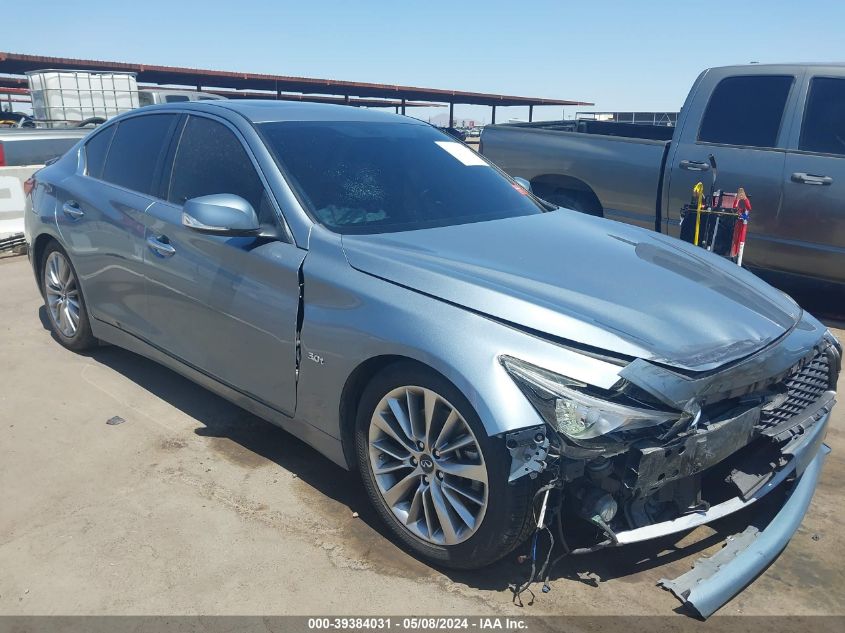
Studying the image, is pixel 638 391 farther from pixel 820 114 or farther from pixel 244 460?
pixel 820 114

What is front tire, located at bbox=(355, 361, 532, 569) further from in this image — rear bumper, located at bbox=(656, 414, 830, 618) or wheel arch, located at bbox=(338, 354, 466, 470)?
rear bumper, located at bbox=(656, 414, 830, 618)

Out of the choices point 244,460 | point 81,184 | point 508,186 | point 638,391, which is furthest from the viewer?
point 81,184

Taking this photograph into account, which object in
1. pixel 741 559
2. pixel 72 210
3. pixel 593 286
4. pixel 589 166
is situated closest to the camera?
pixel 741 559

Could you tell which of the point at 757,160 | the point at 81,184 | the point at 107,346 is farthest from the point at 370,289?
the point at 757,160

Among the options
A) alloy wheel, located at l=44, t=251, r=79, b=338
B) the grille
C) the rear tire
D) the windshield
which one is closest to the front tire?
the windshield

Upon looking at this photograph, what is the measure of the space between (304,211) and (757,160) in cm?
432

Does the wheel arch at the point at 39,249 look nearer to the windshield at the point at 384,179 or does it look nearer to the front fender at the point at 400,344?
the windshield at the point at 384,179

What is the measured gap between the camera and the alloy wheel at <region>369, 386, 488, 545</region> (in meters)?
2.58

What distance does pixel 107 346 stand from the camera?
527cm

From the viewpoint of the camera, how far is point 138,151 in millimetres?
4332

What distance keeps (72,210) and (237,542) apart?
2.65 m

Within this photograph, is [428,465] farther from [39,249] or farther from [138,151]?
[39,249]

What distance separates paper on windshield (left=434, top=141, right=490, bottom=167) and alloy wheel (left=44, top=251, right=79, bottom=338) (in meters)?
2.48

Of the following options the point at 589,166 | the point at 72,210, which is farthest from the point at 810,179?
the point at 72,210
